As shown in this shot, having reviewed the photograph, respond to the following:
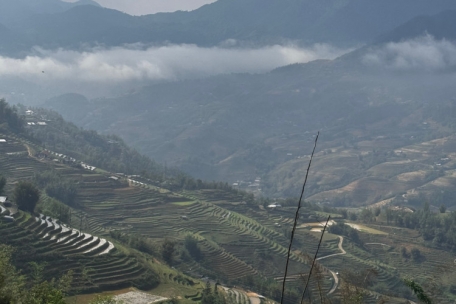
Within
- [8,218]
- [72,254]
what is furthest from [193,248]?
[8,218]

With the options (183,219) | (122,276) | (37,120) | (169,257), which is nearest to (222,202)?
(183,219)

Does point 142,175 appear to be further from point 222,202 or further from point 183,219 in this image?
point 183,219

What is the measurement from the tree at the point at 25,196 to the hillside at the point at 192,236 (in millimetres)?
3417

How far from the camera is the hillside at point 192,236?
50875mm

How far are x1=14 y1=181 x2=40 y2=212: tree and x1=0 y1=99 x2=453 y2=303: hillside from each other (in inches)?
135

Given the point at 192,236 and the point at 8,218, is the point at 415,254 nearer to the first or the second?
the point at 192,236

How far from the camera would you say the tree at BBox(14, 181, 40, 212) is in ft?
200

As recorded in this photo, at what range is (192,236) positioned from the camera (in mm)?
83625

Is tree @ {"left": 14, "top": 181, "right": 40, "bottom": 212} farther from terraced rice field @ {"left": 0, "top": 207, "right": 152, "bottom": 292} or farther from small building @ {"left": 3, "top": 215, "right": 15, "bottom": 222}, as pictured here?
small building @ {"left": 3, "top": 215, "right": 15, "bottom": 222}

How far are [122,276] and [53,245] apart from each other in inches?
254

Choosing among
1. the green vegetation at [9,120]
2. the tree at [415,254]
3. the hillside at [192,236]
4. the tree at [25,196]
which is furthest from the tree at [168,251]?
the green vegetation at [9,120]

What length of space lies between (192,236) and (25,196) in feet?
94.2

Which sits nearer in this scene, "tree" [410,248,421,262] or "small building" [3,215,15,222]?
"small building" [3,215,15,222]

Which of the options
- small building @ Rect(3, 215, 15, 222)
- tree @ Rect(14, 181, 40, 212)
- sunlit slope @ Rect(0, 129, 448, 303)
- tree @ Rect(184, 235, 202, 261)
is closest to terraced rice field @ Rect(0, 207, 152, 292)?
small building @ Rect(3, 215, 15, 222)
